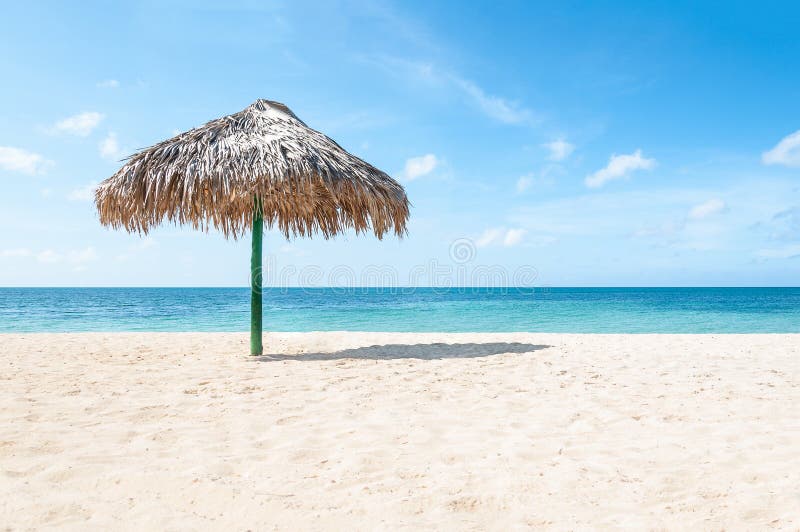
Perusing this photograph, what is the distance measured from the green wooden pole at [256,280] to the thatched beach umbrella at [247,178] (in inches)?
0.5

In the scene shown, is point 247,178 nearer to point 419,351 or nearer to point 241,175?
point 241,175

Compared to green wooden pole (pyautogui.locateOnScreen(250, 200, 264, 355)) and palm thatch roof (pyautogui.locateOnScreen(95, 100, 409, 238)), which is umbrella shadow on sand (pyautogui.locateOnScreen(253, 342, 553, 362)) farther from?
palm thatch roof (pyautogui.locateOnScreen(95, 100, 409, 238))

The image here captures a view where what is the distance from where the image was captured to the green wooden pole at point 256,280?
670 cm

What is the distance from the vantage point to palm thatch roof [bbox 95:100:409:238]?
235 inches

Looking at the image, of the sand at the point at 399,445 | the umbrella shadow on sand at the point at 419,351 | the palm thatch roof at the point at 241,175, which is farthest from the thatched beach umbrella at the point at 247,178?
the sand at the point at 399,445

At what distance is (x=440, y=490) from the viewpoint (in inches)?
95.7

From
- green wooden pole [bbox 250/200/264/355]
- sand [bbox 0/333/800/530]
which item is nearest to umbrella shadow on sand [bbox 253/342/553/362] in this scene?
green wooden pole [bbox 250/200/264/355]

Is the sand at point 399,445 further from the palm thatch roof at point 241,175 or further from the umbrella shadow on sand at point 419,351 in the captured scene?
the palm thatch roof at point 241,175

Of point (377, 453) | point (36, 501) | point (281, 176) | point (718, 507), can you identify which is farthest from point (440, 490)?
point (281, 176)

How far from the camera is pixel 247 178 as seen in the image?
590 cm

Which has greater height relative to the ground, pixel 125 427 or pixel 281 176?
pixel 281 176

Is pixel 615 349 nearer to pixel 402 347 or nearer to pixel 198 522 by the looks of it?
pixel 402 347

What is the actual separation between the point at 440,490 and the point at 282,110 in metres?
6.34

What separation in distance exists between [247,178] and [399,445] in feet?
13.2
